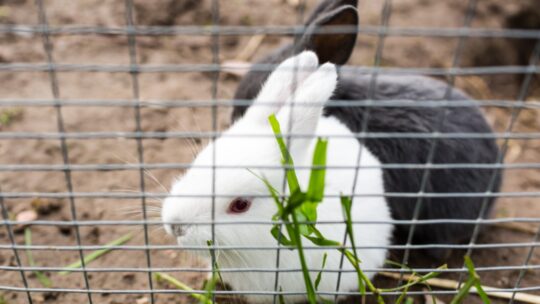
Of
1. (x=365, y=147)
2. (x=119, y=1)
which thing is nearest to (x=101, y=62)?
(x=119, y=1)

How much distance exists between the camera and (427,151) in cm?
241

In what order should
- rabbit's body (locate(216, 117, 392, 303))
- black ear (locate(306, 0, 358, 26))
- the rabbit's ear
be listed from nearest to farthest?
the rabbit's ear < rabbit's body (locate(216, 117, 392, 303)) < black ear (locate(306, 0, 358, 26))

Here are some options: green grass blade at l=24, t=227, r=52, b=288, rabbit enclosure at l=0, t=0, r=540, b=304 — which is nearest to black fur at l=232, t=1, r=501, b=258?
rabbit enclosure at l=0, t=0, r=540, b=304

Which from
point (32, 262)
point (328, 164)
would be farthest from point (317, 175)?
point (32, 262)

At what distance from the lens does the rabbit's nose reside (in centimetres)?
174

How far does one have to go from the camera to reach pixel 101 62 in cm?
351

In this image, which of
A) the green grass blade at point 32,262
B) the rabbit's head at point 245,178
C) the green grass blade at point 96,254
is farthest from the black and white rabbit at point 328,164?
the green grass blade at point 32,262

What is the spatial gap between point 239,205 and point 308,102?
1.30ft

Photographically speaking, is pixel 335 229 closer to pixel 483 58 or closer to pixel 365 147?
pixel 365 147

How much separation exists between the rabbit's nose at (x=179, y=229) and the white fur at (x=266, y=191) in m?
0.02

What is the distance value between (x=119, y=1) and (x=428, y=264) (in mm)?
2861

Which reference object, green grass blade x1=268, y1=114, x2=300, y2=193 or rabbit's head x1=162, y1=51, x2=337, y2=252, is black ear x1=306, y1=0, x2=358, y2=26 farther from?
green grass blade x1=268, y1=114, x2=300, y2=193

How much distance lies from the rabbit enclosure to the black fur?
0.11 meters

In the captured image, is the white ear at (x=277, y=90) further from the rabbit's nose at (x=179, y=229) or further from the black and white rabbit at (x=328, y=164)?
the rabbit's nose at (x=179, y=229)
